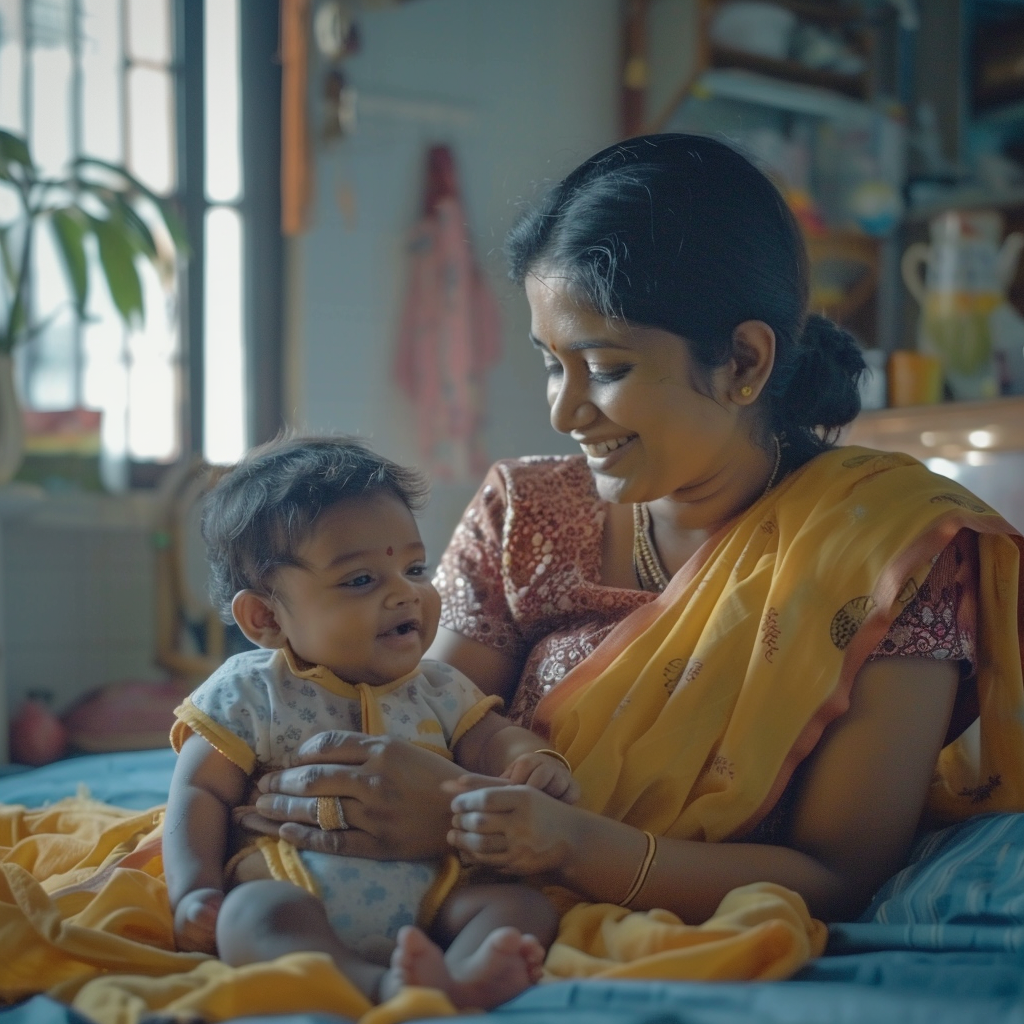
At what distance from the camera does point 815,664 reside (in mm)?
1162

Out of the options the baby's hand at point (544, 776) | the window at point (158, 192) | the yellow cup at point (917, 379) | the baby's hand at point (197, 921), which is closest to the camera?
the baby's hand at point (197, 921)

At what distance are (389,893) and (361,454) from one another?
1.49 feet

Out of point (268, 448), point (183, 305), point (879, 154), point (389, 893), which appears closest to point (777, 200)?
point (268, 448)

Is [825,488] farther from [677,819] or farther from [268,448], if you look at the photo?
[268,448]

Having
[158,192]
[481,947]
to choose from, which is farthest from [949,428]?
[158,192]

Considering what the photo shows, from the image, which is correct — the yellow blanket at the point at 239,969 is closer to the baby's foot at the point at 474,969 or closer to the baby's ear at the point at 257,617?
the baby's foot at the point at 474,969

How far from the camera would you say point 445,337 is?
3.86 metres

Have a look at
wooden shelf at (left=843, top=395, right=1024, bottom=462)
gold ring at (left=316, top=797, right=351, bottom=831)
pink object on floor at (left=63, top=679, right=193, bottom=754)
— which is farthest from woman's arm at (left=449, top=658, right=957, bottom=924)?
pink object on floor at (left=63, top=679, right=193, bottom=754)

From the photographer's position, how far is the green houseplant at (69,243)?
3.13 metres

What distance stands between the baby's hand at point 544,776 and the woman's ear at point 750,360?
468 millimetres

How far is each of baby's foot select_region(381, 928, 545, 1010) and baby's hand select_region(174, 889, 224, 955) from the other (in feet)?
0.60

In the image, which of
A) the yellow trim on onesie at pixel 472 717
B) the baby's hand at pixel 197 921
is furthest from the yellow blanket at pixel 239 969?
the yellow trim on onesie at pixel 472 717

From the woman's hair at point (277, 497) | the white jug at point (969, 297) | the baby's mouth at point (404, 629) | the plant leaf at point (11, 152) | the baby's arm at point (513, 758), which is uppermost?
the plant leaf at point (11, 152)

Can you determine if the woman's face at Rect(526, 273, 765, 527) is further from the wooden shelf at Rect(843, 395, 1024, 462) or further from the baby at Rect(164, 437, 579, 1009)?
the wooden shelf at Rect(843, 395, 1024, 462)
